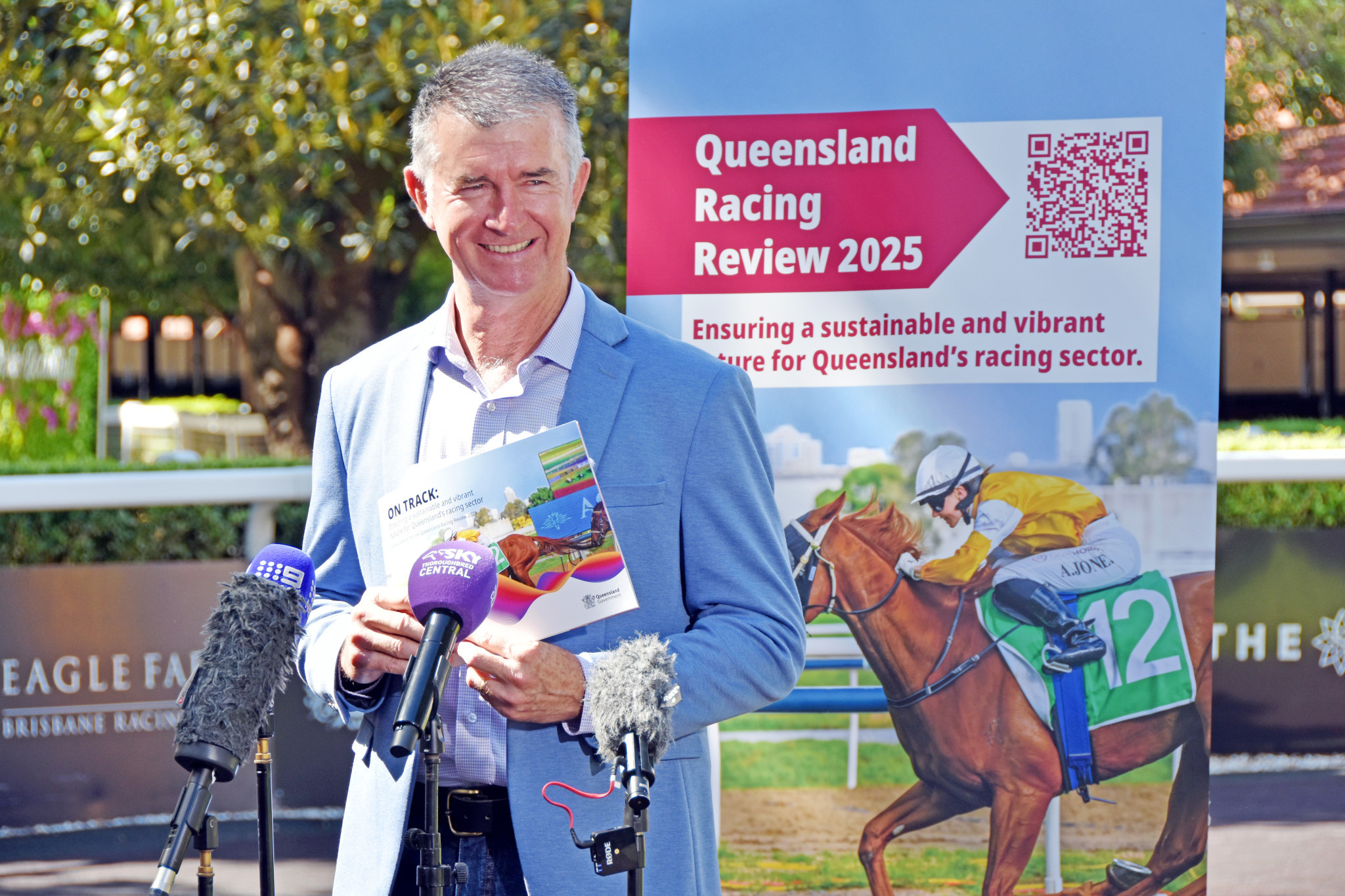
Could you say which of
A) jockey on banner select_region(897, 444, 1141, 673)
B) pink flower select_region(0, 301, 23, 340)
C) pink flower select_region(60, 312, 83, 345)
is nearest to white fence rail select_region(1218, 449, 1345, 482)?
jockey on banner select_region(897, 444, 1141, 673)

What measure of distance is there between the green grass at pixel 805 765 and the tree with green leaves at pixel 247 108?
9.90 ft

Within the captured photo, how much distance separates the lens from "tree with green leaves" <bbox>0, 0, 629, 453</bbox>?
505 cm

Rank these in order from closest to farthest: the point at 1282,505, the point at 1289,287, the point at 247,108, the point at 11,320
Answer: the point at 1282,505
the point at 247,108
the point at 11,320
the point at 1289,287

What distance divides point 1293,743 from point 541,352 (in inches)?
145

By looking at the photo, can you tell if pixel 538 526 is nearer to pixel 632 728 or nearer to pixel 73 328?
pixel 632 728

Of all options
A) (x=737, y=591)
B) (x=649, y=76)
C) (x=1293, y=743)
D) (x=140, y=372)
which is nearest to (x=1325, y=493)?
(x=1293, y=743)

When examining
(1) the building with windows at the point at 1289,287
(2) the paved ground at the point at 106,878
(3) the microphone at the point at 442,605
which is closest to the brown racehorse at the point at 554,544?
(3) the microphone at the point at 442,605

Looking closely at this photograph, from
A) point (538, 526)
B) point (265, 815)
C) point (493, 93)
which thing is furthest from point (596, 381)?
point (265, 815)

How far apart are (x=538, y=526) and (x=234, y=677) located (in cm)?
45

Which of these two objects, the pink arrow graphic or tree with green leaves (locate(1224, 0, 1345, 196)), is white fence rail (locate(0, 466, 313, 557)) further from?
tree with green leaves (locate(1224, 0, 1345, 196))

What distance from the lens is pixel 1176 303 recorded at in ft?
9.87

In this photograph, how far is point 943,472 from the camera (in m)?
3.15

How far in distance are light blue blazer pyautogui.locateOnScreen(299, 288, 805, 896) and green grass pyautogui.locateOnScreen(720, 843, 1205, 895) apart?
57.2 inches

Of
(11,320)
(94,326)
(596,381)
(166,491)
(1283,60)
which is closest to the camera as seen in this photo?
(596,381)
